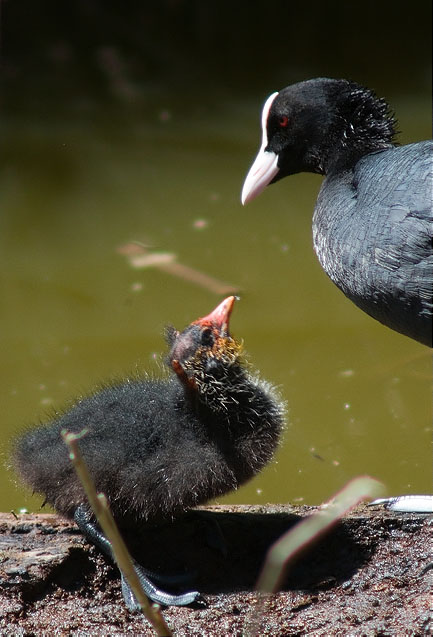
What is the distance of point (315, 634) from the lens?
1.89 meters

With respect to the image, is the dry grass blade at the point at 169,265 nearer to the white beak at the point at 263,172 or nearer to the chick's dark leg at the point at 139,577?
the white beak at the point at 263,172

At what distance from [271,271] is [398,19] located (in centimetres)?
271

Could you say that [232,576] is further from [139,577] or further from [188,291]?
[188,291]

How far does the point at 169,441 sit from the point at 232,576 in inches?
14.0

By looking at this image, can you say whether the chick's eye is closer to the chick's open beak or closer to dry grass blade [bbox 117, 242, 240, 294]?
the chick's open beak

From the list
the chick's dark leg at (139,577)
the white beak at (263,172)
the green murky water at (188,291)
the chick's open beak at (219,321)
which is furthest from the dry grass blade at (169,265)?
the chick's dark leg at (139,577)

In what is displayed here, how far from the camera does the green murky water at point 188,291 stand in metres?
3.11

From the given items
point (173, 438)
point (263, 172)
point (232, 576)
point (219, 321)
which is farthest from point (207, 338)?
point (263, 172)

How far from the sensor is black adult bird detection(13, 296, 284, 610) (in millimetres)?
2098

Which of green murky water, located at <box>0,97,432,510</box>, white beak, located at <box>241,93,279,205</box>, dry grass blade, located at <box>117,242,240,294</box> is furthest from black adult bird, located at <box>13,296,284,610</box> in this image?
dry grass blade, located at <box>117,242,240,294</box>

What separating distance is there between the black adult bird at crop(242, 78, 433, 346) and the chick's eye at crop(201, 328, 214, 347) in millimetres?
437

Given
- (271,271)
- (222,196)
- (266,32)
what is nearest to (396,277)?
(271,271)

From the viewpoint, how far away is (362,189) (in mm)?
2521

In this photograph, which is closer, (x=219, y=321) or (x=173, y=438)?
(x=173, y=438)
